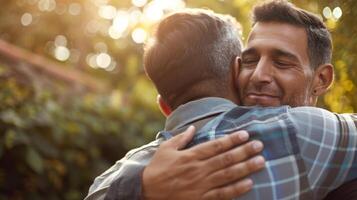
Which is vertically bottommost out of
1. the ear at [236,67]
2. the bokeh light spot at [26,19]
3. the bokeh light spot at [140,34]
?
the bokeh light spot at [140,34]

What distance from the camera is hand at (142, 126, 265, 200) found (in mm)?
2297

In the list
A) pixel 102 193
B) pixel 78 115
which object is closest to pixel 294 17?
pixel 102 193

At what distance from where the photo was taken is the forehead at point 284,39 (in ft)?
9.15

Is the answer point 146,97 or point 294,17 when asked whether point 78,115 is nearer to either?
point 146,97

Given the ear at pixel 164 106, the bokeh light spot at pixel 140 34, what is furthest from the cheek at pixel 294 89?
the bokeh light spot at pixel 140 34

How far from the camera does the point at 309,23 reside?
2824mm

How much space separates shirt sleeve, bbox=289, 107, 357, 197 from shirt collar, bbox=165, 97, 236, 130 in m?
0.24

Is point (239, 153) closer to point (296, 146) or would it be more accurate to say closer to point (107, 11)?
point (296, 146)

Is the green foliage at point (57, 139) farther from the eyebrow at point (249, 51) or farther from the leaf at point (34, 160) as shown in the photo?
the eyebrow at point (249, 51)

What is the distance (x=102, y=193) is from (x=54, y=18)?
14.5 metres

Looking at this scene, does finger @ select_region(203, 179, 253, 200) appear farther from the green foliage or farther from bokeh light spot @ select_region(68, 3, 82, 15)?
bokeh light spot @ select_region(68, 3, 82, 15)

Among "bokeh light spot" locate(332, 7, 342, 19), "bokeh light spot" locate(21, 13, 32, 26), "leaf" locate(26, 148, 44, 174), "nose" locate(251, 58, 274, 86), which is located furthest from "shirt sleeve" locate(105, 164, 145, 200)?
"bokeh light spot" locate(21, 13, 32, 26)

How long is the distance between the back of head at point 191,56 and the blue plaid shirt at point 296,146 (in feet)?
0.50

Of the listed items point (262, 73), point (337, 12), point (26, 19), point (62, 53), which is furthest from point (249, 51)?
point (62, 53)
